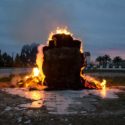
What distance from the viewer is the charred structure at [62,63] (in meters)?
22.5

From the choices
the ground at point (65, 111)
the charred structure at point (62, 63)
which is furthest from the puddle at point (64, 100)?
the charred structure at point (62, 63)

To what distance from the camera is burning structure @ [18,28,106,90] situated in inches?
884

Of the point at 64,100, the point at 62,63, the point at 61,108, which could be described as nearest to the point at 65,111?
the point at 61,108

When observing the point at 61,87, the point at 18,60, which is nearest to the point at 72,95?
the point at 61,87

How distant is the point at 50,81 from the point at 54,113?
7879 mm

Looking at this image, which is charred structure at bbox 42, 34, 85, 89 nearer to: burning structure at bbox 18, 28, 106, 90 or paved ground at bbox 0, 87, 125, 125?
burning structure at bbox 18, 28, 106, 90

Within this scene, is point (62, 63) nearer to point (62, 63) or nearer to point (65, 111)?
point (62, 63)

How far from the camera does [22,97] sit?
18469 mm

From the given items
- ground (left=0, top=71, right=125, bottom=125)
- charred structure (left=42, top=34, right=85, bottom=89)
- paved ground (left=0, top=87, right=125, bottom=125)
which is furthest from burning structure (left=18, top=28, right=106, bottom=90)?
ground (left=0, top=71, right=125, bottom=125)

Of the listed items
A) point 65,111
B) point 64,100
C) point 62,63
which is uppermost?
point 62,63

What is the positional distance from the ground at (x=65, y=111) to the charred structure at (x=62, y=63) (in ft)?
12.0

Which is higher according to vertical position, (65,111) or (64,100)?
(64,100)

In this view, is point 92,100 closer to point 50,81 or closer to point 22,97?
point 22,97

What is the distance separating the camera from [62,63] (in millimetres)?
22406
